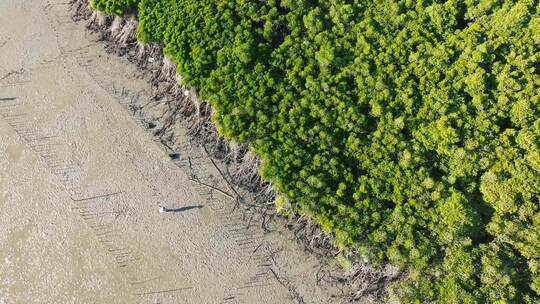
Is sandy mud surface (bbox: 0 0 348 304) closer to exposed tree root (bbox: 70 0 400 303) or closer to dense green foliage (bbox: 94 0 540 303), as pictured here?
exposed tree root (bbox: 70 0 400 303)

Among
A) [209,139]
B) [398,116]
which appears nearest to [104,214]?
[209,139]

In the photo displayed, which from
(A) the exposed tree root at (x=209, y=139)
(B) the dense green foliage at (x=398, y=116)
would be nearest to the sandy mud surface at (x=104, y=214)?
(A) the exposed tree root at (x=209, y=139)

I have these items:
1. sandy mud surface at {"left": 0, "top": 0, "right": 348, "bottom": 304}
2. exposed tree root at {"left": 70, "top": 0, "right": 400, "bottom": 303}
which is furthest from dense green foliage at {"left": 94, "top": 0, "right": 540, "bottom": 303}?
sandy mud surface at {"left": 0, "top": 0, "right": 348, "bottom": 304}

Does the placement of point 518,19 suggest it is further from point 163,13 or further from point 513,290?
point 163,13

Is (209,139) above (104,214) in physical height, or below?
above

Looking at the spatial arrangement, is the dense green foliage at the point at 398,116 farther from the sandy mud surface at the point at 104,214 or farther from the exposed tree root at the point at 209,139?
the sandy mud surface at the point at 104,214

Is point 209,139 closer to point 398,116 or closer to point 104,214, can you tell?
point 104,214
